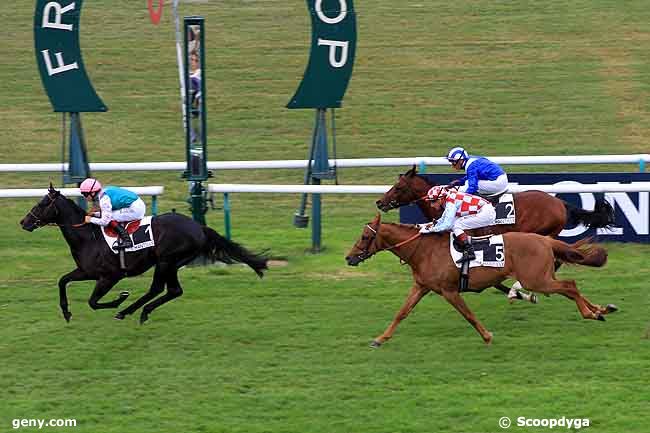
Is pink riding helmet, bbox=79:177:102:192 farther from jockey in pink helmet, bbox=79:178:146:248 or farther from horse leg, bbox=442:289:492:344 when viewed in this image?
horse leg, bbox=442:289:492:344

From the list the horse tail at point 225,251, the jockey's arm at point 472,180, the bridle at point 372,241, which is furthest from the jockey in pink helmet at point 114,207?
the jockey's arm at point 472,180

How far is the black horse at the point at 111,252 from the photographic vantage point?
10984 millimetres

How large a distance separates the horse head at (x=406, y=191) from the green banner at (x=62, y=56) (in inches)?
132

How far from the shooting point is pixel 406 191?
1159 cm

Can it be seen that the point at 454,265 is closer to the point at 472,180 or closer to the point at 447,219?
the point at 447,219

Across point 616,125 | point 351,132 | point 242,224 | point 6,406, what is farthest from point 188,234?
point 616,125

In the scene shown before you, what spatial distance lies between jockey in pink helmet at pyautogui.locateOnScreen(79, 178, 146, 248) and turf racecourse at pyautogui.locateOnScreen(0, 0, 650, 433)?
92 centimetres

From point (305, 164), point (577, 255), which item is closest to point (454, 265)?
point (577, 255)

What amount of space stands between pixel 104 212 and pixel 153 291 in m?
0.88

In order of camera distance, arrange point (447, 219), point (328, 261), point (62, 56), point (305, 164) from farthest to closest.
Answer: point (305, 164), point (328, 261), point (62, 56), point (447, 219)

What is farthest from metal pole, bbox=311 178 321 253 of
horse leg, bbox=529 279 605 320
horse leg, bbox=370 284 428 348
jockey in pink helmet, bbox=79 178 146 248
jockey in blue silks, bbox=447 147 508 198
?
horse leg, bbox=529 279 605 320

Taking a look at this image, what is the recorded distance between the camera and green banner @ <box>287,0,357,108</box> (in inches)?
508

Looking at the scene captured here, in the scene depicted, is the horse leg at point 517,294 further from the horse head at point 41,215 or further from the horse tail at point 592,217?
the horse head at point 41,215

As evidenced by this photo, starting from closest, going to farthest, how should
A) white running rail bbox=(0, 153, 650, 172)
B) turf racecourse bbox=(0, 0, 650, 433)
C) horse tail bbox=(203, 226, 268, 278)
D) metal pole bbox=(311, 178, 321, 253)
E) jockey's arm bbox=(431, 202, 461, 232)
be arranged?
1. turf racecourse bbox=(0, 0, 650, 433)
2. jockey's arm bbox=(431, 202, 461, 232)
3. horse tail bbox=(203, 226, 268, 278)
4. metal pole bbox=(311, 178, 321, 253)
5. white running rail bbox=(0, 153, 650, 172)
